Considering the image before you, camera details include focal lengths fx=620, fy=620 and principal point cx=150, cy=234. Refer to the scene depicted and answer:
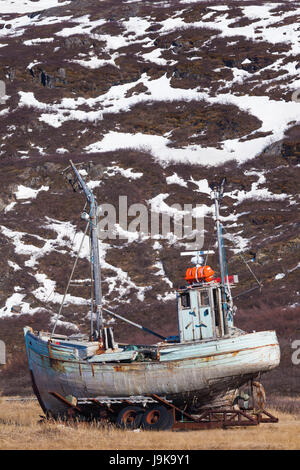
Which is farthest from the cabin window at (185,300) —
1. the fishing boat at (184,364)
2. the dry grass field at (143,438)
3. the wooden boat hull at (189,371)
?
the dry grass field at (143,438)

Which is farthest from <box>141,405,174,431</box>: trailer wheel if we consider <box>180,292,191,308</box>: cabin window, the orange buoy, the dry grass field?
the orange buoy

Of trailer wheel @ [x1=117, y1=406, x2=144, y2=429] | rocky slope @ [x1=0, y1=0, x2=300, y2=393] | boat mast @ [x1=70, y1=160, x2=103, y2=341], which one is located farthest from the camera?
rocky slope @ [x1=0, y1=0, x2=300, y2=393]

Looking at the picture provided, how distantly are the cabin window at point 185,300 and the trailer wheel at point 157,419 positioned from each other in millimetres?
3784

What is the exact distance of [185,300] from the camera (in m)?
22.5

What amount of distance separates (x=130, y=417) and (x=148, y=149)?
54.2 m

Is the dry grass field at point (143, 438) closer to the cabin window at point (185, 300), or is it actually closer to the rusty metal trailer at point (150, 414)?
the rusty metal trailer at point (150, 414)

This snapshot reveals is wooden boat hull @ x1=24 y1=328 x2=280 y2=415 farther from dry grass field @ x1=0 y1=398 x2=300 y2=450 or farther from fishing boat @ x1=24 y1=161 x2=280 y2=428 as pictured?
dry grass field @ x1=0 y1=398 x2=300 y2=450

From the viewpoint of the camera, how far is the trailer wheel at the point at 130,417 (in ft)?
66.1

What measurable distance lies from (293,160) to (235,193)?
865 cm

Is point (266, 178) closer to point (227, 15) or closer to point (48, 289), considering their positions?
point (48, 289)

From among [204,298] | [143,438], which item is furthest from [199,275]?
[143,438]

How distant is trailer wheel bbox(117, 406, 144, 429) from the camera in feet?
66.1

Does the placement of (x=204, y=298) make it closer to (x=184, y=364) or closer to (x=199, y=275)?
(x=199, y=275)
